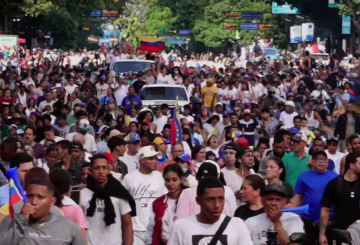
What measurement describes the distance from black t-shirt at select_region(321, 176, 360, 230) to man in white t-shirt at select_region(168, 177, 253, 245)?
377cm

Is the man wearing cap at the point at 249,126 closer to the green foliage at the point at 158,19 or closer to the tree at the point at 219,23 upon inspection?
the tree at the point at 219,23

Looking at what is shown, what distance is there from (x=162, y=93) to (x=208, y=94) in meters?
1.29

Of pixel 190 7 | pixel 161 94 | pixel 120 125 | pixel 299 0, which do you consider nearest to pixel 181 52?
pixel 190 7

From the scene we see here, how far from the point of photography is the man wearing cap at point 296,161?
14328mm

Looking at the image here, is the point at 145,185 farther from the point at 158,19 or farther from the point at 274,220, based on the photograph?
the point at 158,19

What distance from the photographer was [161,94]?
3159cm

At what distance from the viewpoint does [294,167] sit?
567 inches

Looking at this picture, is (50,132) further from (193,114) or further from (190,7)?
(190,7)

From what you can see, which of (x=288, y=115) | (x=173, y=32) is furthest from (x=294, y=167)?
(x=173, y=32)

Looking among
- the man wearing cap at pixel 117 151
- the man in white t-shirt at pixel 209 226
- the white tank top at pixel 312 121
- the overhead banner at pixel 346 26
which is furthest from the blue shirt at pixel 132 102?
the overhead banner at pixel 346 26

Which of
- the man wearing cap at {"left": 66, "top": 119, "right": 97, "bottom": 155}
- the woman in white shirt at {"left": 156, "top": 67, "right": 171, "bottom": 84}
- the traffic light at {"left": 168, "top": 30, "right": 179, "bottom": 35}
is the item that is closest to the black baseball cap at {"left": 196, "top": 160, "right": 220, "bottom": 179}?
the man wearing cap at {"left": 66, "top": 119, "right": 97, "bottom": 155}

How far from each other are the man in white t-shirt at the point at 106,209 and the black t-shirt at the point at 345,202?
6.97 ft

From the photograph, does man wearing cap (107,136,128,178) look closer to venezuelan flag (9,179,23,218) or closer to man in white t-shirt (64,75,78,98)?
venezuelan flag (9,179,23,218)

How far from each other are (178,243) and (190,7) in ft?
379
